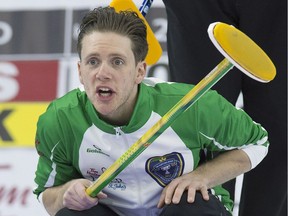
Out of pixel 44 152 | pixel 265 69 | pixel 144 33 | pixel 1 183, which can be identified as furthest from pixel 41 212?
pixel 265 69

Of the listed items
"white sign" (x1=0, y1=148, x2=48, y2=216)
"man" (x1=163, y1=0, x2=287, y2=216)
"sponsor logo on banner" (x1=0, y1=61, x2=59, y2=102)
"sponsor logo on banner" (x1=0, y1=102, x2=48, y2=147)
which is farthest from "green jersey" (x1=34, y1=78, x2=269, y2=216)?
"sponsor logo on banner" (x1=0, y1=61, x2=59, y2=102)

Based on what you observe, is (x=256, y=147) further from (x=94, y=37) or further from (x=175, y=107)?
(x=94, y=37)

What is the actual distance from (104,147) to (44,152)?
0.36 ft

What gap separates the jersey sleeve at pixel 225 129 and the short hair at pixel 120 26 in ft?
0.48

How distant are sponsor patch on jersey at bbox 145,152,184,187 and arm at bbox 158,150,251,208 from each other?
0.12 feet

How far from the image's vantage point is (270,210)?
1.80m

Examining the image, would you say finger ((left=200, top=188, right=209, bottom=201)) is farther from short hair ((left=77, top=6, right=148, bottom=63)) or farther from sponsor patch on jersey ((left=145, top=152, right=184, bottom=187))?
short hair ((left=77, top=6, right=148, bottom=63))

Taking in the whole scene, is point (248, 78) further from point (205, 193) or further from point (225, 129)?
point (205, 193)

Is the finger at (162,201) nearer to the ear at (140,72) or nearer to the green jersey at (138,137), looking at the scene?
the green jersey at (138,137)

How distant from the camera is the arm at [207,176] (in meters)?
1.48

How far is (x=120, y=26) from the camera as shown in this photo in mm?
1549

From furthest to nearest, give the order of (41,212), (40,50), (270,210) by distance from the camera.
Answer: (40,50) < (41,212) < (270,210)

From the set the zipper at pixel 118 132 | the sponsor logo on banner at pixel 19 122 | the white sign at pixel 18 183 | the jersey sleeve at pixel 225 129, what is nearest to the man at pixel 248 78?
the jersey sleeve at pixel 225 129

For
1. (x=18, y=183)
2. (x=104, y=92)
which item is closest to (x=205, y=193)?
(x=104, y=92)
